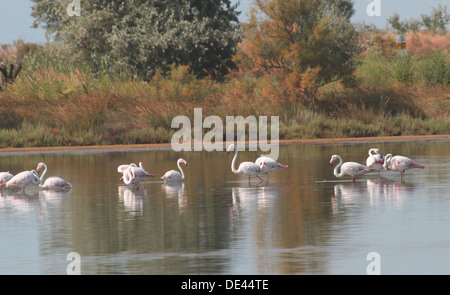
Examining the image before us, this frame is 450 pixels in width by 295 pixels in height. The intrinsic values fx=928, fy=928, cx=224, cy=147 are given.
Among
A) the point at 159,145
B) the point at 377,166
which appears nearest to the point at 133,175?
the point at 377,166

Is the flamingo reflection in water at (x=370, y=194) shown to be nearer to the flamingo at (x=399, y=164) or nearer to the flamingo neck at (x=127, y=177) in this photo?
the flamingo at (x=399, y=164)

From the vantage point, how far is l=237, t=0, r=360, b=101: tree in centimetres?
3656

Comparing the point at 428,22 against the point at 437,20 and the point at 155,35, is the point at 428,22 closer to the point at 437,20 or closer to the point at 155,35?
the point at 437,20

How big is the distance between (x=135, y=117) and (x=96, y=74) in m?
10.0

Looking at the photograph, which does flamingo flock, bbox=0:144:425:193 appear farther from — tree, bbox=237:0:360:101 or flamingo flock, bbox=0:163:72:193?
tree, bbox=237:0:360:101

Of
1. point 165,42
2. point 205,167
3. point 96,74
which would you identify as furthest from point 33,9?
point 205,167

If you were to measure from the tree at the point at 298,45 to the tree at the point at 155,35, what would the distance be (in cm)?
384

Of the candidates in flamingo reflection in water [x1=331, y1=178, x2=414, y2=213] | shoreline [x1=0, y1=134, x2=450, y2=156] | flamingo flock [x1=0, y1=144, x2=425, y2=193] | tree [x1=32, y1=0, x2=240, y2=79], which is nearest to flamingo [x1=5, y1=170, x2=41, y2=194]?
flamingo flock [x1=0, y1=144, x2=425, y2=193]

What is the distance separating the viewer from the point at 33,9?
6088 cm

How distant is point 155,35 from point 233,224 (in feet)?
94.3

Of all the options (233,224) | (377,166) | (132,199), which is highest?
(377,166)

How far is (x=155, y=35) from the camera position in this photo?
4172 centimetres

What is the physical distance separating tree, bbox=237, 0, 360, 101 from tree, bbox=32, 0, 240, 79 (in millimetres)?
3837
